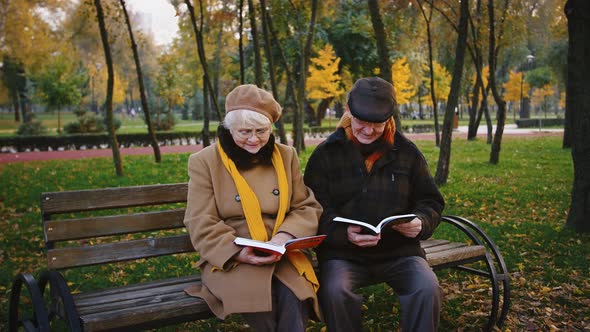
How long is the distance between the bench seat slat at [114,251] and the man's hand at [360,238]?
45.6 inches

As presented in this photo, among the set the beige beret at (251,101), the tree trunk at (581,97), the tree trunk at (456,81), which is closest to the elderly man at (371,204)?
the beige beret at (251,101)

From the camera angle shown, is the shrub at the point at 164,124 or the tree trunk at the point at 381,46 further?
the shrub at the point at 164,124

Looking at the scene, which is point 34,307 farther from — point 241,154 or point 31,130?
point 31,130

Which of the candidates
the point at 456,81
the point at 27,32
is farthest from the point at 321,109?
the point at 456,81

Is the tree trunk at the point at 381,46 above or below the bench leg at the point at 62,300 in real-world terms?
above

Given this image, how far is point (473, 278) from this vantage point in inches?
208

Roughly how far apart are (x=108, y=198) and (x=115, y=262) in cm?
43

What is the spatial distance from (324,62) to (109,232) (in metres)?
25.4

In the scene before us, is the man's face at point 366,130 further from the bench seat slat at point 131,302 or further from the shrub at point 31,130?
the shrub at point 31,130

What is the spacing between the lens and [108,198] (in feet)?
11.7

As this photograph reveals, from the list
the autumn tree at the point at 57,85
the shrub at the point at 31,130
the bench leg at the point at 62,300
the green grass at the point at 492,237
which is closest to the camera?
the bench leg at the point at 62,300

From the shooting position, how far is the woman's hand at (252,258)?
3029 mm

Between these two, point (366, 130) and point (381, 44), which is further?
point (381, 44)

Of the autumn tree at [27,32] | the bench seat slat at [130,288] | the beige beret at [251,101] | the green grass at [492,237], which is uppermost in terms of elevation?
the autumn tree at [27,32]
